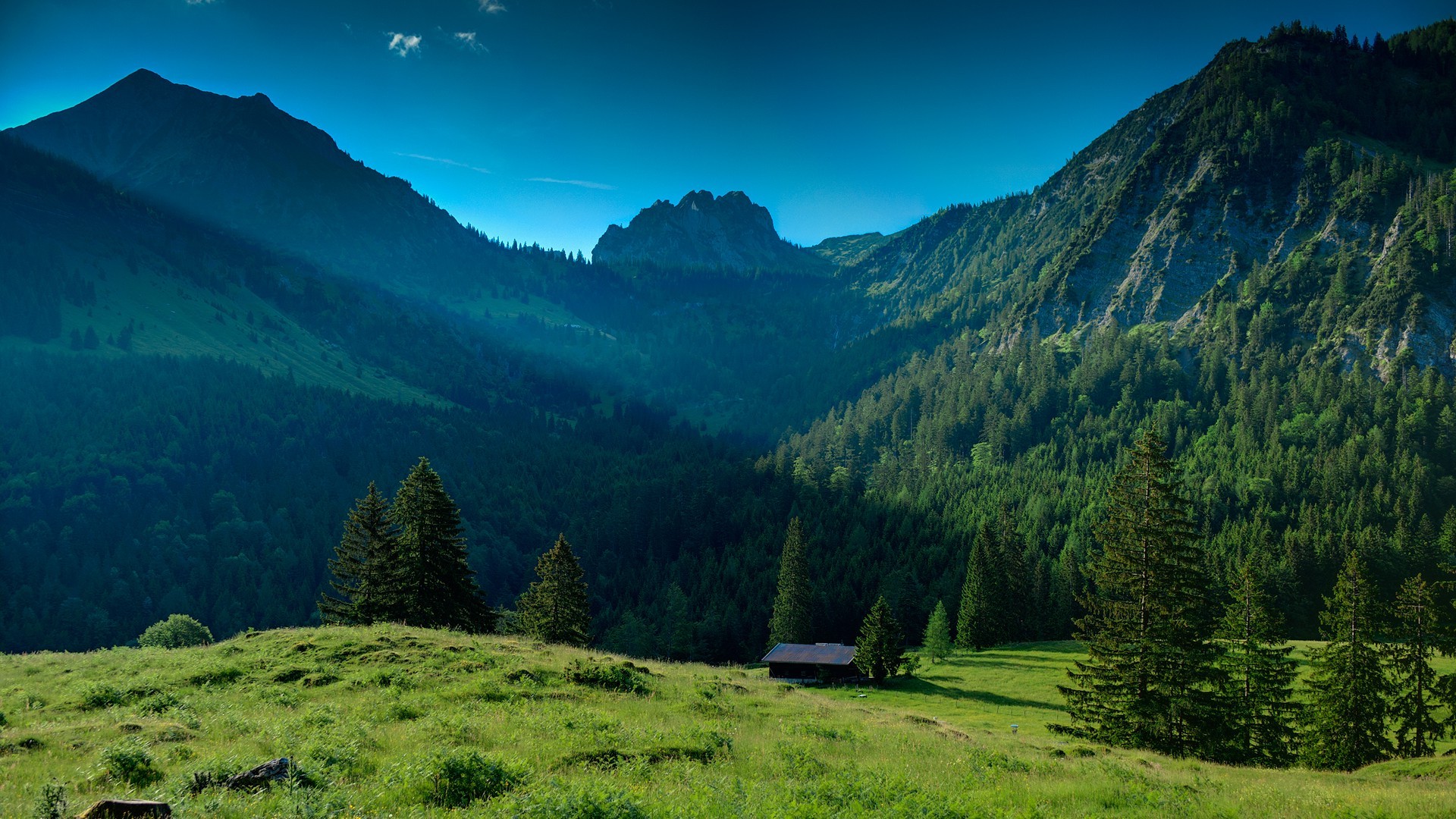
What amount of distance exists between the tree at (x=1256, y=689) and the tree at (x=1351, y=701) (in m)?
1.32

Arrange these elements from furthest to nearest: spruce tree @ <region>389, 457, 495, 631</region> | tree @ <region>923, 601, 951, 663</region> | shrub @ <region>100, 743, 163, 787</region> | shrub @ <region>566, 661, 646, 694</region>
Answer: tree @ <region>923, 601, 951, 663</region>
spruce tree @ <region>389, 457, 495, 631</region>
shrub @ <region>566, 661, 646, 694</region>
shrub @ <region>100, 743, 163, 787</region>

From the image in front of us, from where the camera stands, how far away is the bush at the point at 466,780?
11.7 metres

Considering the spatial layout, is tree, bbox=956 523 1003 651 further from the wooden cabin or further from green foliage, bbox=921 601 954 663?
the wooden cabin

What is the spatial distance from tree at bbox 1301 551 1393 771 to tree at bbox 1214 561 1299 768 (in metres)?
1.32

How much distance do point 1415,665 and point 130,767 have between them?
58.6 metres

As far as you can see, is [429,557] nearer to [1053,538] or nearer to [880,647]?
[880,647]

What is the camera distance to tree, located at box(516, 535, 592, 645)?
188ft

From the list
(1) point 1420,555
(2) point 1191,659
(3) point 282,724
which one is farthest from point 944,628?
(1) point 1420,555

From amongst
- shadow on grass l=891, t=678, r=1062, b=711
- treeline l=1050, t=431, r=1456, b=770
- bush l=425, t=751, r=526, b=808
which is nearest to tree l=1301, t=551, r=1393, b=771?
treeline l=1050, t=431, r=1456, b=770

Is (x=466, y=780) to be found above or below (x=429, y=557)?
above

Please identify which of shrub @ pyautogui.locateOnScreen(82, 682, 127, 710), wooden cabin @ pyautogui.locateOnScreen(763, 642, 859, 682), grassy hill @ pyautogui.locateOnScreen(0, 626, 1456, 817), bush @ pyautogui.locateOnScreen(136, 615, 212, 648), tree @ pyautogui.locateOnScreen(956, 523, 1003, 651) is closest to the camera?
grassy hill @ pyautogui.locateOnScreen(0, 626, 1456, 817)

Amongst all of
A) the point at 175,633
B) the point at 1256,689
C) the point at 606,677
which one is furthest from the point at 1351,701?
the point at 175,633

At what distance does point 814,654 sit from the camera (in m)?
69.7

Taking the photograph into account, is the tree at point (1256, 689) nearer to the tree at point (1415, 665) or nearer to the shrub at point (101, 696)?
the tree at point (1415, 665)
